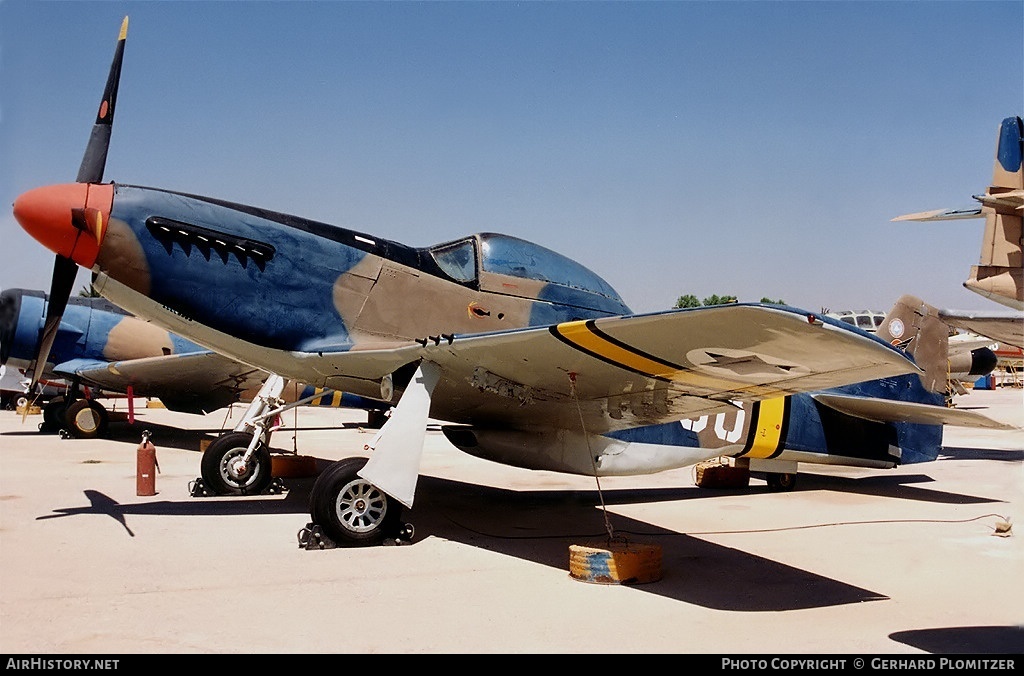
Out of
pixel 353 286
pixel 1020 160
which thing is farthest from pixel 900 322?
pixel 353 286

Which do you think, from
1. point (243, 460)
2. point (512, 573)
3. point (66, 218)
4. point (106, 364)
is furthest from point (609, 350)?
point (106, 364)

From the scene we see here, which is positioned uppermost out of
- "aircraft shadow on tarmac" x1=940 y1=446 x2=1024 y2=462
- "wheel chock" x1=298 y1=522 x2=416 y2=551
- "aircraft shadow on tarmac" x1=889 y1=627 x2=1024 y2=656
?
"wheel chock" x1=298 y1=522 x2=416 y2=551

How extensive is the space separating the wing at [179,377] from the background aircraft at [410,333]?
711 cm

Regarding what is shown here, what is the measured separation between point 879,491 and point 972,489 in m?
1.26

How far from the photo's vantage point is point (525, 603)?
501cm

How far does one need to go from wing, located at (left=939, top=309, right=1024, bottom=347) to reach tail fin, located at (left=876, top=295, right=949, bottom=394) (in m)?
0.21

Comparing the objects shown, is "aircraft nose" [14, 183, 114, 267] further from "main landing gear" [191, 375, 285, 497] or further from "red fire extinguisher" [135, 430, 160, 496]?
"red fire extinguisher" [135, 430, 160, 496]

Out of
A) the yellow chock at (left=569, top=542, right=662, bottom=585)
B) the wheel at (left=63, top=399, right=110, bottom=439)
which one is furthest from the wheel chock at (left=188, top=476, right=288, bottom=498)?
the wheel at (left=63, top=399, right=110, bottom=439)

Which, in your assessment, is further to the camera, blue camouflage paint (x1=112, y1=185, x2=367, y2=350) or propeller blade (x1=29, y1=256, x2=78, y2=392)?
propeller blade (x1=29, y1=256, x2=78, y2=392)

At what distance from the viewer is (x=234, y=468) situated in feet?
30.4

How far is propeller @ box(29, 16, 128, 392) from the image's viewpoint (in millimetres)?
7074

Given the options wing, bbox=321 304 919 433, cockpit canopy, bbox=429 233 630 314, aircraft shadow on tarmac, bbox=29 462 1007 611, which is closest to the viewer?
wing, bbox=321 304 919 433

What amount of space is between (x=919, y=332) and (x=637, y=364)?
805 centimetres
